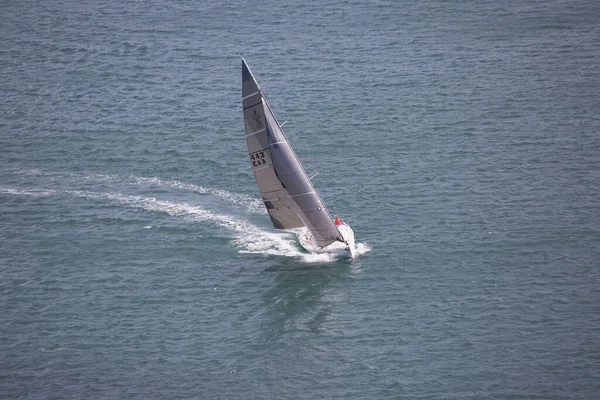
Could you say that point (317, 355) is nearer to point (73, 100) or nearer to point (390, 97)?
point (390, 97)

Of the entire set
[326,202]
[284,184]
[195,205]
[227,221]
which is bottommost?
[227,221]

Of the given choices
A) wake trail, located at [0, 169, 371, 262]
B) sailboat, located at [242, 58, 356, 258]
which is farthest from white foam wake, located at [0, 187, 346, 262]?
sailboat, located at [242, 58, 356, 258]

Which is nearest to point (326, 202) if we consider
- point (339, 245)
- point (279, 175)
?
point (279, 175)

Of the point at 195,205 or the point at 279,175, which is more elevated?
the point at 279,175

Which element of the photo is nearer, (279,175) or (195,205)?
(279,175)

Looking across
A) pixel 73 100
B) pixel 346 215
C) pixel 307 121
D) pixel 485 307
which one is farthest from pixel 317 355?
pixel 73 100

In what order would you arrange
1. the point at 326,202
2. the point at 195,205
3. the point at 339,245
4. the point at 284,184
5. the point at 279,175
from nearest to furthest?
1. the point at 339,245
2. the point at 279,175
3. the point at 284,184
4. the point at 326,202
5. the point at 195,205

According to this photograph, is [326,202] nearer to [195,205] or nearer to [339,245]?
[339,245]

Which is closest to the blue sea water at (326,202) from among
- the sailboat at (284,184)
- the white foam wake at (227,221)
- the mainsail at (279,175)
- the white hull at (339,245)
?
the white foam wake at (227,221)
